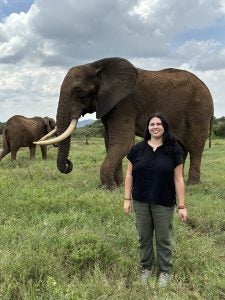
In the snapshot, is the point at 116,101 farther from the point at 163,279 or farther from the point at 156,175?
the point at 163,279

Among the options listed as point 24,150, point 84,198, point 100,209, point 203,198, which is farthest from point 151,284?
point 24,150

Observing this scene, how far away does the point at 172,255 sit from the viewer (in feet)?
19.2

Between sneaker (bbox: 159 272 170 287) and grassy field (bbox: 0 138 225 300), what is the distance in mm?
71

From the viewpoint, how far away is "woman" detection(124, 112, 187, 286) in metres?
5.25

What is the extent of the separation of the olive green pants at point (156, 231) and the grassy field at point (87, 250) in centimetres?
20

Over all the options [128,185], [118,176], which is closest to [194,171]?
[118,176]

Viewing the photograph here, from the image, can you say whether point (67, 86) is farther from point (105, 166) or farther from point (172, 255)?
point (172, 255)

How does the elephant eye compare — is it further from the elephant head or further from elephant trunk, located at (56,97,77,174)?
elephant trunk, located at (56,97,77,174)

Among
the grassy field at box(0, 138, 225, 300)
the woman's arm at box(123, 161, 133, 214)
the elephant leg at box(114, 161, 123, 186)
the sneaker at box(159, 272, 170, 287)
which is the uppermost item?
the woman's arm at box(123, 161, 133, 214)

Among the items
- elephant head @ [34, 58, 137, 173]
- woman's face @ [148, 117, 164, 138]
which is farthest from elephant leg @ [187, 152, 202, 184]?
woman's face @ [148, 117, 164, 138]

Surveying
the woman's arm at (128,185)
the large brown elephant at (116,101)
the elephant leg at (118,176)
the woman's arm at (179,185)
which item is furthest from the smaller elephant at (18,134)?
the woman's arm at (179,185)

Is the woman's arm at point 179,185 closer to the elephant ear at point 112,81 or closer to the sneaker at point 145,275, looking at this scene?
the sneaker at point 145,275

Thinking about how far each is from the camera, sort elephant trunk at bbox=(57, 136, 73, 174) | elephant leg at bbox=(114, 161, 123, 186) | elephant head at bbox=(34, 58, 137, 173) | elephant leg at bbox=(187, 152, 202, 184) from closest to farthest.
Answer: elephant head at bbox=(34, 58, 137, 173)
elephant trunk at bbox=(57, 136, 73, 174)
elephant leg at bbox=(114, 161, 123, 186)
elephant leg at bbox=(187, 152, 202, 184)

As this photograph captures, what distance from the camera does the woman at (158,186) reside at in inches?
207
